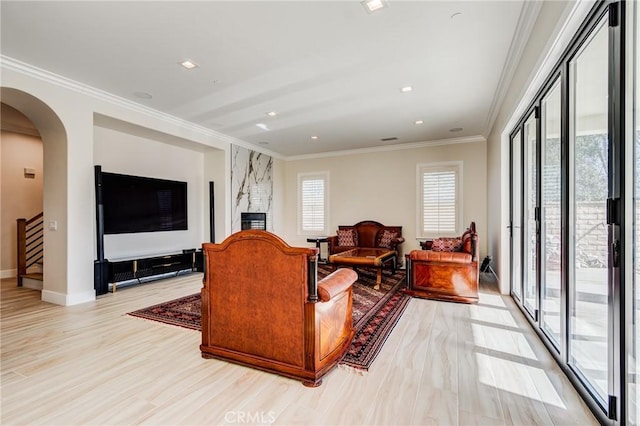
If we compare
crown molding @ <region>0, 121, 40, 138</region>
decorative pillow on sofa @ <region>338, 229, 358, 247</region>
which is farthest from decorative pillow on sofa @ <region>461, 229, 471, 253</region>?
crown molding @ <region>0, 121, 40, 138</region>

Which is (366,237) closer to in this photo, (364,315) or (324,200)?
(324,200)

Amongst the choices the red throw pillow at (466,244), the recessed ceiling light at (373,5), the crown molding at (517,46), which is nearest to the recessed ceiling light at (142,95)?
the recessed ceiling light at (373,5)

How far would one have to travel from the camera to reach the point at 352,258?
5035mm

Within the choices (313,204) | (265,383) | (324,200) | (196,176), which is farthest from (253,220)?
(265,383)

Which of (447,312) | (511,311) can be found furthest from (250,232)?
(511,311)

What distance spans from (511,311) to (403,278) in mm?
→ 2168

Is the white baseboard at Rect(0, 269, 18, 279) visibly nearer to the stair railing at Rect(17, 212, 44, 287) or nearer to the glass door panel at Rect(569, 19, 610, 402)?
the stair railing at Rect(17, 212, 44, 287)

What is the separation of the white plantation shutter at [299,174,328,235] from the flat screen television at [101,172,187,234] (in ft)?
10.4

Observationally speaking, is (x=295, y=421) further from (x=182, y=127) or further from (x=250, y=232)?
(x=182, y=127)

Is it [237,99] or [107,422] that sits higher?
[237,99]

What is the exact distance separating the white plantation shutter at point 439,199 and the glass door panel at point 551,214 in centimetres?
401

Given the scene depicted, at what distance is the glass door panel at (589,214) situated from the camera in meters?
1.78

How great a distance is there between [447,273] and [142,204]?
16.6 ft

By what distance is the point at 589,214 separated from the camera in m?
1.97
